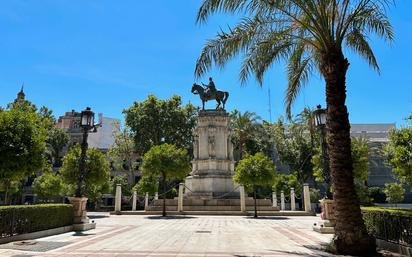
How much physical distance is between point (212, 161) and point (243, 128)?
72.5ft

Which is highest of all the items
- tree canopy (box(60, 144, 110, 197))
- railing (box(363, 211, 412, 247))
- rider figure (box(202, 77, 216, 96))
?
rider figure (box(202, 77, 216, 96))

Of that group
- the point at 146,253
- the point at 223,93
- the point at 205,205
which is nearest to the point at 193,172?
the point at 205,205

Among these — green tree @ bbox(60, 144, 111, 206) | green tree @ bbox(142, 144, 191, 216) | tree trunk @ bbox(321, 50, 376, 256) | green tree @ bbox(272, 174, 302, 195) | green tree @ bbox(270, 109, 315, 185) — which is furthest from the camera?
green tree @ bbox(270, 109, 315, 185)

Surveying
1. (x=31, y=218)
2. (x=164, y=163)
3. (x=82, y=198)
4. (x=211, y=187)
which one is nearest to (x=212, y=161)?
(x=211, y=187)

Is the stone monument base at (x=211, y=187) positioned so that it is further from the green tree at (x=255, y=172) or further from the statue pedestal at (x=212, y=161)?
the green tree at (x=255, y=172)

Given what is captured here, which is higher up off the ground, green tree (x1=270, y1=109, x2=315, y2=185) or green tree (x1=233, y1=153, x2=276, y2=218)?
green tree (x1=270, y1=109, x2=315, y2=185)

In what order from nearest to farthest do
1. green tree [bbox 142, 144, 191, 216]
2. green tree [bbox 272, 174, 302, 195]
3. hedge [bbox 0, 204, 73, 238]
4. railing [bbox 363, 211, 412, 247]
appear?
1. railing [bbox 363, 211, 412, 247]
2. hedge [bbox 0, 204, 73, 238]
3. green tree [bbox 142, 144, 191, 216]
4. green tree [bbox 272, 174, 302, 195]

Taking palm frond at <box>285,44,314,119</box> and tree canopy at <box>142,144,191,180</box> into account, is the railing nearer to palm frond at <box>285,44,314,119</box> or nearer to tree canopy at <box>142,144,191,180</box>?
palm frond at <box>285,44,314,119</box>

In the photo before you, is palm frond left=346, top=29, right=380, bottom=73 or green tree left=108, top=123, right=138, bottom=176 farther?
green tree left=108, top=123, right=138, bottom=176

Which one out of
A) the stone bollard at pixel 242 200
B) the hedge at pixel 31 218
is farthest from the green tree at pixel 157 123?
the hedge at pixel 31 218

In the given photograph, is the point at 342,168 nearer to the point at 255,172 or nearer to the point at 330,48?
the point at 330,48

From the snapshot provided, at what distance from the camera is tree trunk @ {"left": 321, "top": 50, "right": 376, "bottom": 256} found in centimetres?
850

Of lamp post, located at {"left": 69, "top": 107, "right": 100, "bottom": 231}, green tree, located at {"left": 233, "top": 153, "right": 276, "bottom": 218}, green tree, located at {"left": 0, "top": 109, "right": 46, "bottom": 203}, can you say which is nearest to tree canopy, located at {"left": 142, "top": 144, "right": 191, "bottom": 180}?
green tree, located at {"left": 233, "top": 153, "right": 276, "bottom": 218}

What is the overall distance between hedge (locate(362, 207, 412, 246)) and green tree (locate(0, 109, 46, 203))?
485 inches
